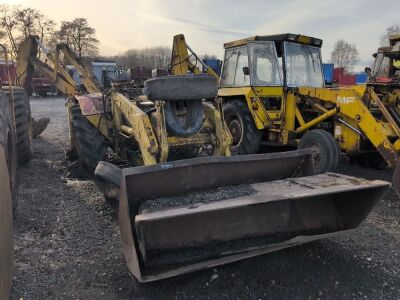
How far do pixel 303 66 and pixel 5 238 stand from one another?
576cm

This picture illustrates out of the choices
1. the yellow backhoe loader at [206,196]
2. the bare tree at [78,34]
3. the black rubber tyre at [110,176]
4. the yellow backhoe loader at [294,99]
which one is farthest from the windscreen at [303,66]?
the bare tree at [78,34]

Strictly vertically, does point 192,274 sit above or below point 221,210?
below

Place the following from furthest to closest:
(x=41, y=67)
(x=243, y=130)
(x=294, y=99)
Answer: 1. (x=41, y=67)
2. (x=243, y=130)
3. (x=294, y=99)

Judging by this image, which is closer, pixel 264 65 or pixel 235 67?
pixel 264 65

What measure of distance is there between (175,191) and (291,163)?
1275mm

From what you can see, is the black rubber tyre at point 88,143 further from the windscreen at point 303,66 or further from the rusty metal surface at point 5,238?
the windscreen at point 303,66

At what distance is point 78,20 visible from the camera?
42.6 m

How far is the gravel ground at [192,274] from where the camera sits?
9.47 feet

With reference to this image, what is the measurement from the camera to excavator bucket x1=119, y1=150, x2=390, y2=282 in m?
2.89

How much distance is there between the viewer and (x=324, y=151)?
5.48 meters

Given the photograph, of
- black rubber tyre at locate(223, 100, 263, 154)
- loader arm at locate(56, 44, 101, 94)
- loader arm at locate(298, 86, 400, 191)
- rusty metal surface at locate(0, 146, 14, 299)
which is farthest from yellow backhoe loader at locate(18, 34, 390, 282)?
loader arm at locate(56, 44, 101, 94)

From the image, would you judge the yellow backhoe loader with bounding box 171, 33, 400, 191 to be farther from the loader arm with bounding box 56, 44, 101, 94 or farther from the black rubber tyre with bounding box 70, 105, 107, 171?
the black rubber tyre with bounding box 70, 105, 107, 171

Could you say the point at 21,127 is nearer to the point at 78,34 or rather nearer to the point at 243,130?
the point at 243,130

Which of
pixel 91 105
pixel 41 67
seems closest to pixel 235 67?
pixel 91 105
